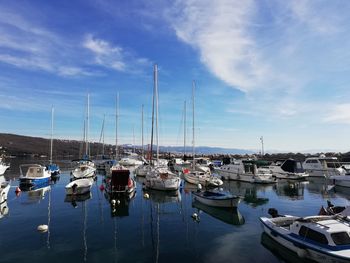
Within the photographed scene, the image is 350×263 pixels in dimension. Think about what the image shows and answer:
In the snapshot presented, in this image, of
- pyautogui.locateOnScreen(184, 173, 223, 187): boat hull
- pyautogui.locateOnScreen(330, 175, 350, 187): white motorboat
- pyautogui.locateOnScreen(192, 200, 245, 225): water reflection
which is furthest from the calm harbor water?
pyautogui.locateOnScreen(330, 175, 350, 187): white motorboat

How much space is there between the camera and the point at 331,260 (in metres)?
15.6

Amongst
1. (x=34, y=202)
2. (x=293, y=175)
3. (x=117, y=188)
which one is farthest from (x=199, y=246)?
(x=293, y=175)

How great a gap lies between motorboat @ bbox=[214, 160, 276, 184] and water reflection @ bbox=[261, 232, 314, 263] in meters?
33.6

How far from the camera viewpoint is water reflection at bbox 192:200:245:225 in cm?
2678

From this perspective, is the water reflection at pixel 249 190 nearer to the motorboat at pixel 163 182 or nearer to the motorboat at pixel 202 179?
the motorboat at pixel 202 179

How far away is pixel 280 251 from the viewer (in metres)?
19.1

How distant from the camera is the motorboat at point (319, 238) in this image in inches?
619

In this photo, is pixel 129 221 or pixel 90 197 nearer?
pixel 129 221

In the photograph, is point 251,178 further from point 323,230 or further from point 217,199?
point 323,230

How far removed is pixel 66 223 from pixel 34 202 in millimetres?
12386

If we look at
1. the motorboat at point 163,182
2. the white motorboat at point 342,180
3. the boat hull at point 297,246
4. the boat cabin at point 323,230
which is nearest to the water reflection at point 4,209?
the motorboat at point 163,182

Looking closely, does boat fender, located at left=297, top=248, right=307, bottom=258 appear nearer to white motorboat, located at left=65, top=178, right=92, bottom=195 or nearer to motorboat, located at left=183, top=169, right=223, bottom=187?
white motorboat, located at left=65, top=178, right=92, bottom=195

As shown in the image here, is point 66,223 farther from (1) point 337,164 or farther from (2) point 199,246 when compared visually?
(1) point 337,164

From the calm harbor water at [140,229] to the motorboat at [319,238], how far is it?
947 mm
